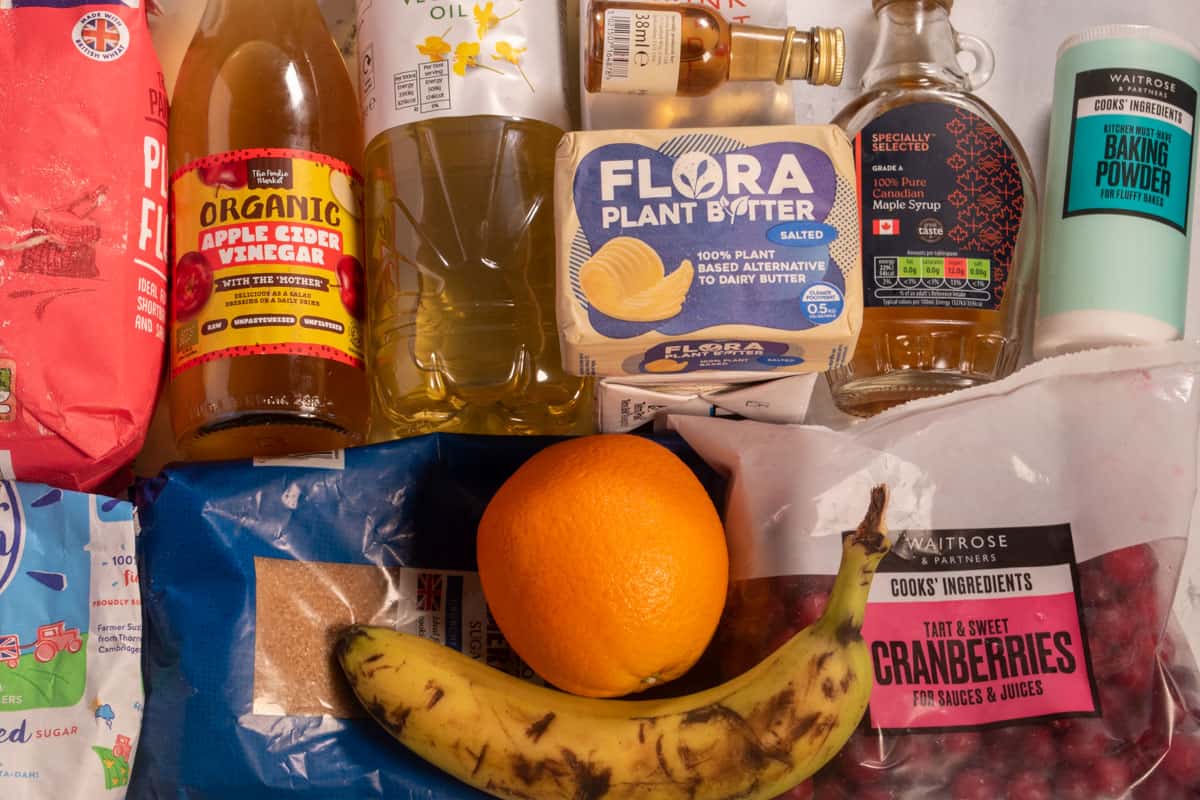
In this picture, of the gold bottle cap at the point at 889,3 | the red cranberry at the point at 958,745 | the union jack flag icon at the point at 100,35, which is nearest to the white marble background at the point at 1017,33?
the gold bottle cap at the point at 889,3

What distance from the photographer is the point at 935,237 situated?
86cm

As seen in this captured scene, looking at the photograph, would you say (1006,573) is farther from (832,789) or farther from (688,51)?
(688,51)

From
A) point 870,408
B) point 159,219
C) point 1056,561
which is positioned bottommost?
point 1056,561

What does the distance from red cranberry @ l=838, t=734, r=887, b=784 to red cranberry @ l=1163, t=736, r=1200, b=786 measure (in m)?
0.22

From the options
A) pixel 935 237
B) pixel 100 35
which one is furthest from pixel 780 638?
pixel 100 35

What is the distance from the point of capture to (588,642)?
69 centimetres

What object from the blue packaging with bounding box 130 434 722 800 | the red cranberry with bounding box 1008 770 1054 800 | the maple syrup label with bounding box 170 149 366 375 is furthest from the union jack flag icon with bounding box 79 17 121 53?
the red cranberry with bounding box 1008 770 1054 800

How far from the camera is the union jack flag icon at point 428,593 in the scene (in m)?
0.85

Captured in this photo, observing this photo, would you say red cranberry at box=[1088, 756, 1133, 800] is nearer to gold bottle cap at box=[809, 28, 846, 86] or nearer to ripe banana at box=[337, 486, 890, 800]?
ripe banana at box=[337, 486, 890, 800]

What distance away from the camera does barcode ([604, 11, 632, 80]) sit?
2.48 feet

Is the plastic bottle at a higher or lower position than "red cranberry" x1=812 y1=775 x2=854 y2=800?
higher

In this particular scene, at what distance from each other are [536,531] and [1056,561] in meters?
0.42

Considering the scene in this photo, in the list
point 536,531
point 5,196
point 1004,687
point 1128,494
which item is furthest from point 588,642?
point 5,196

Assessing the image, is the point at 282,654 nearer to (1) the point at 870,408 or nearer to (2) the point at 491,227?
(2) the point at 491,227
